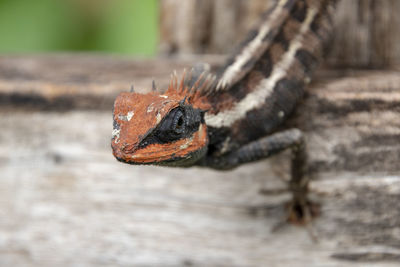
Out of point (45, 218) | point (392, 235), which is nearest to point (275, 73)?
point (392, 235)

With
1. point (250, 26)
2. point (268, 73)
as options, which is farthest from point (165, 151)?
point (250, 26)

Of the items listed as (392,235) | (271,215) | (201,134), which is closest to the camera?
(201,134)

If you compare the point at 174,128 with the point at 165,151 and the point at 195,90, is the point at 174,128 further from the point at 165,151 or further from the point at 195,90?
the point at 195,90

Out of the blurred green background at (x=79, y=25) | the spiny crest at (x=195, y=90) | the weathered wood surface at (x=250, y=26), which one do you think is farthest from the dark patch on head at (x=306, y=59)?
the blurred green background at (x=79, y=25)

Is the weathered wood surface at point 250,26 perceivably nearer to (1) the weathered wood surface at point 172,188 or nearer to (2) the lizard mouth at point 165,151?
(1) the weathered wood surface at point 172,188

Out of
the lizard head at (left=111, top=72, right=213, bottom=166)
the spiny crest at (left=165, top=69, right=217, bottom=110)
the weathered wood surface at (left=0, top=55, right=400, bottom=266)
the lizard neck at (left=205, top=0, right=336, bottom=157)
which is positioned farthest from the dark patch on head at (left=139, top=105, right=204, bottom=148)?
the weathered wood surface at (left=0, top=55, right=400, bottom=266)

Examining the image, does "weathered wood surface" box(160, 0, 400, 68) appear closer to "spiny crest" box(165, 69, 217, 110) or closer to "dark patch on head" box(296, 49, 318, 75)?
"dark patch on head" box(296, 49, 318, 75)

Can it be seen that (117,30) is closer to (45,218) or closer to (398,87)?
(45,218)
